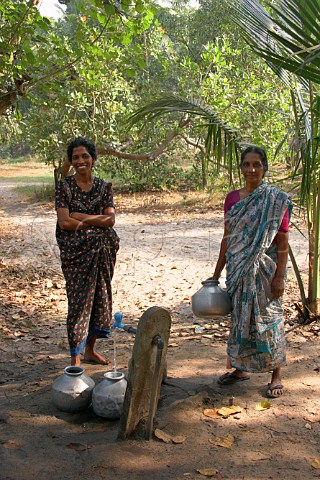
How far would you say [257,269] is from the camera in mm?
3346

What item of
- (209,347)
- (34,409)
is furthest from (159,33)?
(34,409)

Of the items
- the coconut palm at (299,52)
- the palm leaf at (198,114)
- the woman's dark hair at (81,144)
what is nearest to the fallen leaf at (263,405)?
the coconut palm at (299,52)

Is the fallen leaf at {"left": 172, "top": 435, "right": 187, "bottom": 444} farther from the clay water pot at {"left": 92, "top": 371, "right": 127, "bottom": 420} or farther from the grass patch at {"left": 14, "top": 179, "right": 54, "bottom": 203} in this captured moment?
the grass patch at {"left": 14, "top": 179, "right": 54, "bottom": 203}

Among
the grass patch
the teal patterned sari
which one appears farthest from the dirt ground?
the grass patch

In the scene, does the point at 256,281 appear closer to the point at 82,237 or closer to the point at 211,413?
the point at 211,413

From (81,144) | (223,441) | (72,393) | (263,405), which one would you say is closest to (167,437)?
(223,441)

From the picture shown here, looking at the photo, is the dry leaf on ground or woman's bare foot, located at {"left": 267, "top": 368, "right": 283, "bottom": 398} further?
woman's bare foot, located at {"left": 267, "top": 368, "right": 283, "bottom": 398}

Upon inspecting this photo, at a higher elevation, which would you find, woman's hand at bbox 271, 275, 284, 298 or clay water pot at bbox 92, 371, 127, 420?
woman's hand at bbox 271, 275, 284, 298

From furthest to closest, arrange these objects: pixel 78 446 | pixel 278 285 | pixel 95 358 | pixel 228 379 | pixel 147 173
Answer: pixel 147 173 → pixel 95 358 → pixel 228 379 → pixel 278 285 → pixel 78 446

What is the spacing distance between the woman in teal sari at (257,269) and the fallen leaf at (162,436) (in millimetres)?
710

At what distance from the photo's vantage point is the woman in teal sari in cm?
334

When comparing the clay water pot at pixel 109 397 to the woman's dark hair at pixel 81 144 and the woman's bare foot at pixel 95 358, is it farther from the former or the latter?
the woman's dark hair at pixel 81 144

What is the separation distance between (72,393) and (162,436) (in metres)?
0.62

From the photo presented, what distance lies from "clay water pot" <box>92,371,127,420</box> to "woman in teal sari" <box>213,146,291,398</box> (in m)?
0.79
